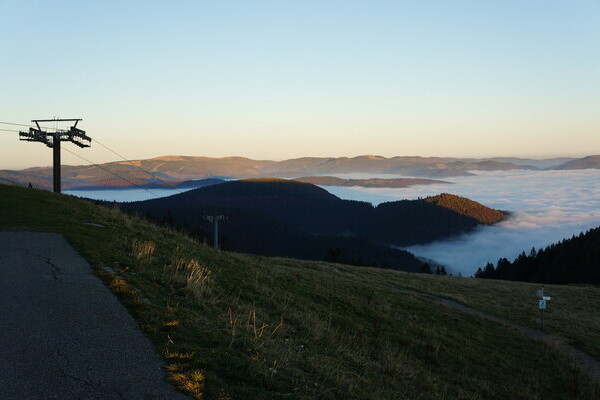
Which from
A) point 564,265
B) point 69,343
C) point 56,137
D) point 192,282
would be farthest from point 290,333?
point 564,265

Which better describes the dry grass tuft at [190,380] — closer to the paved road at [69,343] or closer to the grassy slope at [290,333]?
the grassy slope at [290,333]

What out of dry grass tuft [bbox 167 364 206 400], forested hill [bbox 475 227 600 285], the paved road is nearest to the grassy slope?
dry grass tuft [bbox 167 364 206 400]

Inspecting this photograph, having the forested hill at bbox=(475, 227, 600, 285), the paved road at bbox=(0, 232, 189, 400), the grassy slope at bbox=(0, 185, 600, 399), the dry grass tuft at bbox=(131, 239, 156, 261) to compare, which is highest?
the dry grass tuft at bbox=(131, 239, 156, 261)

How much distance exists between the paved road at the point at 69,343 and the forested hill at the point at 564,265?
101763 millimetres

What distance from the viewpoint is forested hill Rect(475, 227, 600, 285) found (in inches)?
3656

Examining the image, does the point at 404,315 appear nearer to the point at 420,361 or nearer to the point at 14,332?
the point at 420,361

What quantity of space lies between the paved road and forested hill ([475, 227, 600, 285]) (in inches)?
4006

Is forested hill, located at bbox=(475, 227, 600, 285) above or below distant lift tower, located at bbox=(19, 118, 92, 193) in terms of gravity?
below

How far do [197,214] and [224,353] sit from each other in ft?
592

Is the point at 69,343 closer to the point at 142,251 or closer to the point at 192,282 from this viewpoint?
the point at 192,282

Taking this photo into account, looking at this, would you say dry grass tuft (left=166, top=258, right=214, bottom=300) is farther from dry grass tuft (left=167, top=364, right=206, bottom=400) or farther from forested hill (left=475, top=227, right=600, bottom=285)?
forested hill (left=475, top=227, right=600, bottom=285)

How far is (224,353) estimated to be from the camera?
7145 mm

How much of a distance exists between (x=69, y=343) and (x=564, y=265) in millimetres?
111150

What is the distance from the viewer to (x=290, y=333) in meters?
11.2
